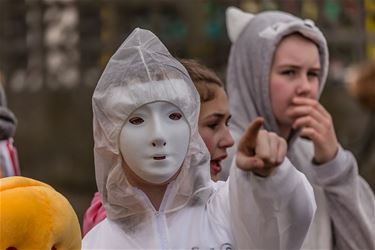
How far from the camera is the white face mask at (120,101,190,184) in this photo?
10.2 feet

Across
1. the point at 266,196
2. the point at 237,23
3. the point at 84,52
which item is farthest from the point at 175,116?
the point at 84,52

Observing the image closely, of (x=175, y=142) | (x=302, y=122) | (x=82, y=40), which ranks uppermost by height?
(x=175, y=142)

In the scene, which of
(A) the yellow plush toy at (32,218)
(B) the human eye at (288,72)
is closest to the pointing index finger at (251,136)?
(A) the yellow plush toy at (32,218)

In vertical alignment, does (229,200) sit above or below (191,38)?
above

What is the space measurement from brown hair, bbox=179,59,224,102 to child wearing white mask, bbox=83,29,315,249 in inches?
13.1

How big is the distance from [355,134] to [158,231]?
22.5 ft

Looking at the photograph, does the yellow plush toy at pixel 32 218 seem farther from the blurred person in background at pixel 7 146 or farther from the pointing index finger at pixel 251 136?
the blurred person in background at pixel 7 146

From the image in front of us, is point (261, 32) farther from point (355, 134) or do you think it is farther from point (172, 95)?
point (355, 134)

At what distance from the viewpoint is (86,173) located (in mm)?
10594

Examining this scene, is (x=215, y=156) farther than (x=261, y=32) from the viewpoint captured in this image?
No

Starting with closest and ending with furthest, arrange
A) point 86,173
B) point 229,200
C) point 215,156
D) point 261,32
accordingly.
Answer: point 229,200 → point 215,156 → point 261,32 → point 86,173

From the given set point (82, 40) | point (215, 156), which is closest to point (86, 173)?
point (82, 40)

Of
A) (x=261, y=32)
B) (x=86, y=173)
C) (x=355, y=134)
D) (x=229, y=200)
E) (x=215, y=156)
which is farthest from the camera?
(x=86, y=173)

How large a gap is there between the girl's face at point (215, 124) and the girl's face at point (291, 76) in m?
0.66
